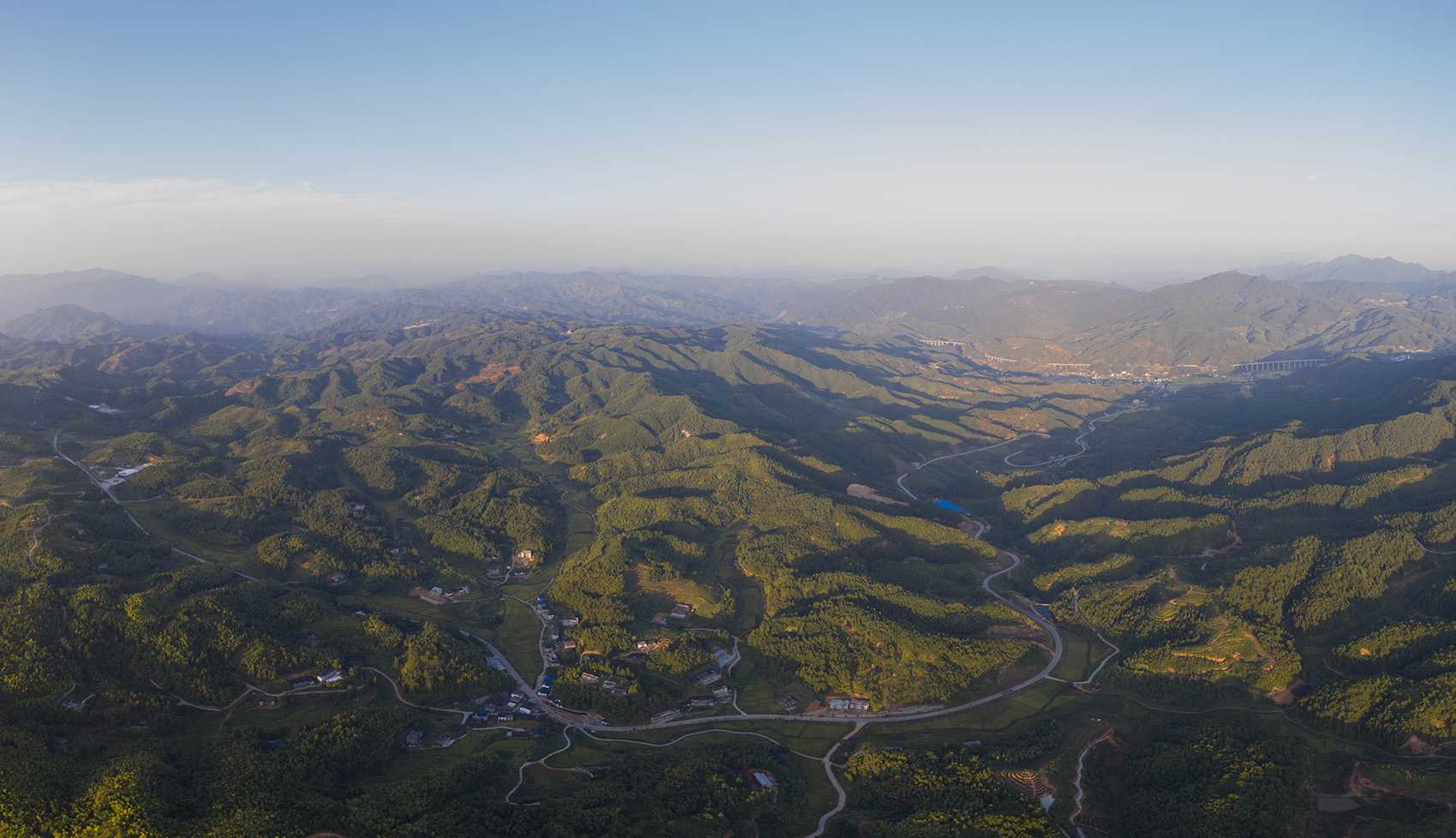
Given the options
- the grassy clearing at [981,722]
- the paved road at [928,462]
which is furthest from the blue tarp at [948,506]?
the grassy clearing at [981,722]

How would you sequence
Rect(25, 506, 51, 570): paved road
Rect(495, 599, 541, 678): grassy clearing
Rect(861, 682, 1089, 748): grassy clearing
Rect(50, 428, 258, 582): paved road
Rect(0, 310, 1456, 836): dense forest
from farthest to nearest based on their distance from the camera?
Rect(50, 428, 258, 582): paved road < Rect(495, 599, 541, 678): grassy clearing < Rect(25, 506, 51, 570): paved road < Rect(861, 682, 1089, 748): grassy clearing < Rect(0, 310, 1456, 836): dense forest

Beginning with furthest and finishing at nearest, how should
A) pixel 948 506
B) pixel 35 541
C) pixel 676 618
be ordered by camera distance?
1. pixel 948 506
2. pixel 676 618
3. pixel 35 541

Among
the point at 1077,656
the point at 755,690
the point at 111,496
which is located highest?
the point at 111,496

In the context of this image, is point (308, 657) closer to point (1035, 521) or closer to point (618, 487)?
point (618, 487)

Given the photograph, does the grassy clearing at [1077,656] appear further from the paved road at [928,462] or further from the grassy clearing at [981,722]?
the paved road at [928,462]

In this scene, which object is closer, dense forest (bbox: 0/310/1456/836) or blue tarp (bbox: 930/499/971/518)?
dense forest (bbox: 0/310/1456/836)

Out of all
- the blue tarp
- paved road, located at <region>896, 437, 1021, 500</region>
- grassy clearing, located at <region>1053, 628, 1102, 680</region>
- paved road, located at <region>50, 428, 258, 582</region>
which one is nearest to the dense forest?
grassy clearing, located at <region>1053, 628, 1102, 680</region>

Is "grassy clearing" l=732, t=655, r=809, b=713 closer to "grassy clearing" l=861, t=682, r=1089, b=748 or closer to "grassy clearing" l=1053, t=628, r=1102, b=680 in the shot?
"grassy clearing" l=861, t=682, r=1089, b=748

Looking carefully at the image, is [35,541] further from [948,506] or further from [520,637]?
[948,506]

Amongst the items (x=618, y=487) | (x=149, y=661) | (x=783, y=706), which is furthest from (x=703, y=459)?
A: (x=149, y=661)

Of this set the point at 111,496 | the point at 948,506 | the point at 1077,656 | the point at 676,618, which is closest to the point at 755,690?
the point at 676,618

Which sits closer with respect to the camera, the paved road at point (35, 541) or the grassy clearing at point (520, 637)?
the paved road at point (35, 541)
